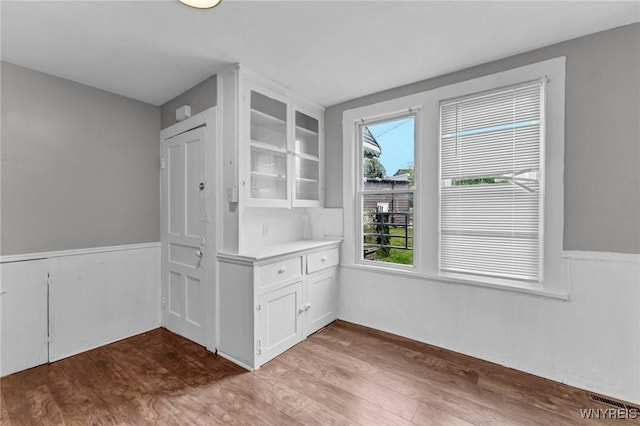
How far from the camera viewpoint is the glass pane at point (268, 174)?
259 cm

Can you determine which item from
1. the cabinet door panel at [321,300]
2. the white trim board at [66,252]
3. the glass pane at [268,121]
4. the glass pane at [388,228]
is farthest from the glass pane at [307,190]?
→ the white trim board at [66,252]

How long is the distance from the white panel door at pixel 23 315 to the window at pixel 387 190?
296 centimetres

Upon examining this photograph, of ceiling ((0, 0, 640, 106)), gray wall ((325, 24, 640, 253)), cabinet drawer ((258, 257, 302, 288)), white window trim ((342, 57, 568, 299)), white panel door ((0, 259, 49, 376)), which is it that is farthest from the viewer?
cabinet drawer ((258, 257, 302, 288))

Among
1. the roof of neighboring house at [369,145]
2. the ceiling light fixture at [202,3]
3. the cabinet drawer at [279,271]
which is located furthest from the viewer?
the roof of neighboring house at [369,145]

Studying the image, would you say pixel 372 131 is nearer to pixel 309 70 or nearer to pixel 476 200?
pixel 309 70

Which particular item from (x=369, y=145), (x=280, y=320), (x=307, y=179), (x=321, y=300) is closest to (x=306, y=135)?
(x=307, y=179)

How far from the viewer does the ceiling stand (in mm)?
1693

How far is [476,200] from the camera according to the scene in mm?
2457

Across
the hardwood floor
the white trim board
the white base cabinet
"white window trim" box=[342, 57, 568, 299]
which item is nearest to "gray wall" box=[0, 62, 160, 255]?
the white trim board

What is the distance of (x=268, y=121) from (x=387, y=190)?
1.40 metres

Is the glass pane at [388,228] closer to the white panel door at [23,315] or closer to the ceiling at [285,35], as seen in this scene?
the ceiling at [285,35]

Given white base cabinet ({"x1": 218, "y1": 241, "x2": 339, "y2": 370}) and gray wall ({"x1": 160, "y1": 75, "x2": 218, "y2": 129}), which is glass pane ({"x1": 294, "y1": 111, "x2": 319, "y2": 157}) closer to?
gray wall ({"x1": 160, "y1": 75, "x2": 218, "y2": 129})

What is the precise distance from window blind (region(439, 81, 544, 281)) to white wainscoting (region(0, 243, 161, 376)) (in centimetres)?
307

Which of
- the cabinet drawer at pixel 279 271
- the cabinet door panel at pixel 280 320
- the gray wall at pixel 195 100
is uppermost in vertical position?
the gray wall at pixel 195 100
